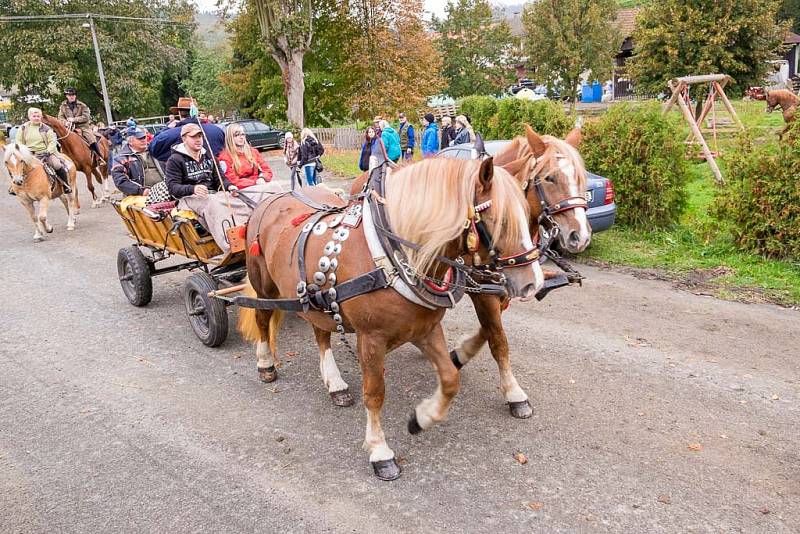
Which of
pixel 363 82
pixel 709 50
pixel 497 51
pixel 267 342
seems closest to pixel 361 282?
pixel 267 342

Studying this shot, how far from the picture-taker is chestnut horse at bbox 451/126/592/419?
13.6 ft

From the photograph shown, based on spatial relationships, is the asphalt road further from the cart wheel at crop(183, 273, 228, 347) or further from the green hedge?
the green hedge

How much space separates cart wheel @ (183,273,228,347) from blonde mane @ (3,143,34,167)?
7053mm

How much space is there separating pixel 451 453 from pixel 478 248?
60.1 inches

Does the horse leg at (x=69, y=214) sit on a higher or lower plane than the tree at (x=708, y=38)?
lower

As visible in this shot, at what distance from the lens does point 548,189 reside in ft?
13.8

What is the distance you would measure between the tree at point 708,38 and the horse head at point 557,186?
15261 mm

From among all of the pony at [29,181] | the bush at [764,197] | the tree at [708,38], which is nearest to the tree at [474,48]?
the tree at [708,38]

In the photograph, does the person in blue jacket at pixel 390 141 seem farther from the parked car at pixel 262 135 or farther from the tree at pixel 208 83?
the tree at pixel 208 83

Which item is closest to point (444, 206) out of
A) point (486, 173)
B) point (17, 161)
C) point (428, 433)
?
point (486, 173)

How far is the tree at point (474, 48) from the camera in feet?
128

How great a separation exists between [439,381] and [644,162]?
22.5 ft

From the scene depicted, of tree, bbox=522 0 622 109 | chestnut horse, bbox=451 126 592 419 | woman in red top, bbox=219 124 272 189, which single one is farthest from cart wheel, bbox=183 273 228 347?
tree, bbox=522 0 622 109

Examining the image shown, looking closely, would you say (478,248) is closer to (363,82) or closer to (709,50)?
(709,50)
